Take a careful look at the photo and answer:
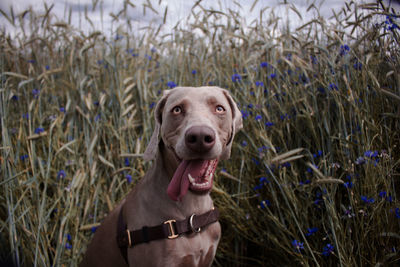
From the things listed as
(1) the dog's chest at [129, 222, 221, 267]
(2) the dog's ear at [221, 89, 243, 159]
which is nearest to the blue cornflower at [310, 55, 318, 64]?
(2) the dog's ear at [221, 89, 243, 159]

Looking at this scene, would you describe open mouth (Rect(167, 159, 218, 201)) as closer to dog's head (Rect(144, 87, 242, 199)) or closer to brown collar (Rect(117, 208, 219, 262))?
dog's head (Rect(144, 87, 242, 199))

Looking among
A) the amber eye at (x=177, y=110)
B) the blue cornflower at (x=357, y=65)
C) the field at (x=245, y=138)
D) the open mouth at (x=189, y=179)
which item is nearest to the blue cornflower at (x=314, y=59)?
the field at (x=245, y=138)

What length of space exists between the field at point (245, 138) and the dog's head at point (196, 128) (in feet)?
1.47

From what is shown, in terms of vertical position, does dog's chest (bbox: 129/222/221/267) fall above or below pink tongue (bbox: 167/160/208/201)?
below

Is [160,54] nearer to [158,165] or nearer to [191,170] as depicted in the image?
[158,165]

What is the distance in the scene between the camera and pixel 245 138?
2902 mm

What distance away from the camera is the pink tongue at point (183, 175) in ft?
5.77

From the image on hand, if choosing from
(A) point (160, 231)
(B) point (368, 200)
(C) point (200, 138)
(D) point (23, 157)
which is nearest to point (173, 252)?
(A) point (160, 231)

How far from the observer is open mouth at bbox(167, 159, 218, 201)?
5.74ft

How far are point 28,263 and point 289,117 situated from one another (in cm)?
227

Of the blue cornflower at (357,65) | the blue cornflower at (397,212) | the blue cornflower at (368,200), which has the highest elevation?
the blue cornflower at (357,65)

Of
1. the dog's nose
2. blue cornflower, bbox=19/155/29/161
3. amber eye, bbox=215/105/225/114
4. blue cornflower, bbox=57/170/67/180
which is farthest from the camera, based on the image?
blue cornflower, bbox=19/155/29/161

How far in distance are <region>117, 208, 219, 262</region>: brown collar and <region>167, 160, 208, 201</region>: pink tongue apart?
20cm

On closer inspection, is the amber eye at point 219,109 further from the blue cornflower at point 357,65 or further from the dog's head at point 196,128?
the blue cornflower at point 357,65
